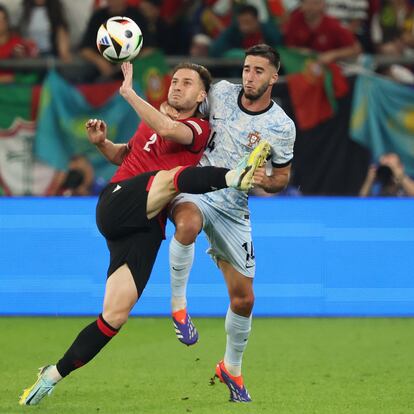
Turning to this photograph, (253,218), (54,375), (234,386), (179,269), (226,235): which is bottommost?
(253,218)

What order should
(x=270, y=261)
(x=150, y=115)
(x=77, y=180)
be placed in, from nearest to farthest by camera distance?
1. (x=150, y=115)
2. (x=270, y=261)
3. (x=77, y=180)

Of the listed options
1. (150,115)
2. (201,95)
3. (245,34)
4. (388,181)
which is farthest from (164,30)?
(150,115)

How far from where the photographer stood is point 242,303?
762 centimetres

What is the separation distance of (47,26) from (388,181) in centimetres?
436

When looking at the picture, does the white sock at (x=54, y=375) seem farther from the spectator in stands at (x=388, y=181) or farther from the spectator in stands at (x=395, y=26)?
the spectator in stands at (x=395, y=26)

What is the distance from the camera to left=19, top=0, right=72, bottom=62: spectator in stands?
13484 millimetres

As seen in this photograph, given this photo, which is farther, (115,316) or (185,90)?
(185,90)

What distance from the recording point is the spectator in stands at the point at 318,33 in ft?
43.5

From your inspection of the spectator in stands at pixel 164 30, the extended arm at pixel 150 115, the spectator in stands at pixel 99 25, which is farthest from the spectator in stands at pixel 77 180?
the extended arm at pixel 150 115

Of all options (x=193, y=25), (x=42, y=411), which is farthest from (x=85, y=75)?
(x=42, y=411)

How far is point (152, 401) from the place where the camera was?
291 inches

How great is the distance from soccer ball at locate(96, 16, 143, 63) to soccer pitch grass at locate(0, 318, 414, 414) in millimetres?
2162

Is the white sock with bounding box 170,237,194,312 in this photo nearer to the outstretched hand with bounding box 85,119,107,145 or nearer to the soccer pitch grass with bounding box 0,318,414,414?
the soccer pitch grass with bounding box 0,318,414,414

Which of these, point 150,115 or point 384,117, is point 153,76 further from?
point 150,115
